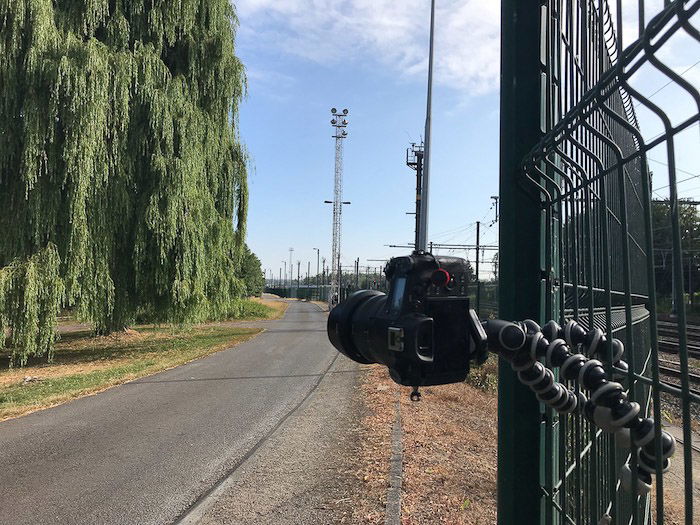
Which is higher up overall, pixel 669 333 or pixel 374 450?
pixel 669 333

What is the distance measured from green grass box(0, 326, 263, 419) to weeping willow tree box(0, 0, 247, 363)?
0.86 meters

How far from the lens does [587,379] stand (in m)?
1.25

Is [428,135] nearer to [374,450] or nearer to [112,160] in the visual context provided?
[112,160]

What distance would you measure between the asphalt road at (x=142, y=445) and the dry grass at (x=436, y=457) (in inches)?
53.0

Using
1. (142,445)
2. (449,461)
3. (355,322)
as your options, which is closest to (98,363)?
(142,445)

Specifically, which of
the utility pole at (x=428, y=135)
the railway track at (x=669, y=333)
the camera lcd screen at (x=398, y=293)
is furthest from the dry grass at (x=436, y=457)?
the utility pole at (x=428, y=135)

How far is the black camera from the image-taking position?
131 cm

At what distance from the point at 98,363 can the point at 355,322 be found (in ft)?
44.4

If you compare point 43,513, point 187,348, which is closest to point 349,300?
point 43,513

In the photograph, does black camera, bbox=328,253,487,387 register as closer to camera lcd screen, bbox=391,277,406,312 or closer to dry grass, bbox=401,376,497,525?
camera lcd screen, bbox=391,277,406,312

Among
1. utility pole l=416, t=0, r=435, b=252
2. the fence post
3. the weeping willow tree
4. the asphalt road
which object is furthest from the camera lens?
utility pole l=416, t=0, r=435, b=252

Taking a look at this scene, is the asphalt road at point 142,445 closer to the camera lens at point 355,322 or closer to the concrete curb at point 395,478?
the concrete curb at point 395,478

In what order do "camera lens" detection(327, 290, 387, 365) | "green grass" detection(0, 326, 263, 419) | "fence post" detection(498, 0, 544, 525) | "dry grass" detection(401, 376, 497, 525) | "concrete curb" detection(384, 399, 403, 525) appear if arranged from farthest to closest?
"green grass" detection(0, 326, 263, 419) < "dry grass" detection(401, 376, 497, 525) < "concrete curb" detection(384, 399, 403, 525) < "fence post" detection(498, 0, 544, 525) < "camera lens" detection(327, 290, 387, 365)

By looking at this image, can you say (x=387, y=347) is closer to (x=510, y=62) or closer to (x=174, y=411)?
(x=510, y=62)
